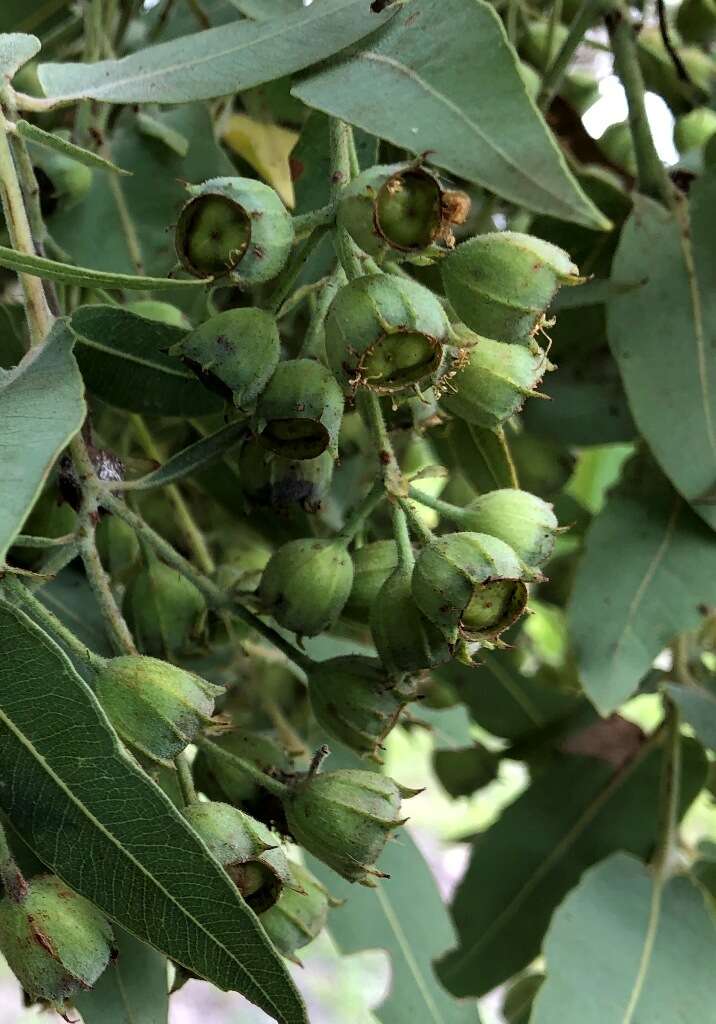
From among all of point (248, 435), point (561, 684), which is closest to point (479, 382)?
point (248, 435)

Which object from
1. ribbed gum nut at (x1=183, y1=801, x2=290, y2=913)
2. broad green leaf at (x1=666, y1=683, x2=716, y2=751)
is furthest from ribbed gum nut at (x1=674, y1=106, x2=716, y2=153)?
ribbed gum nut at (x1=183, y1=801, x2=290, y2=913)

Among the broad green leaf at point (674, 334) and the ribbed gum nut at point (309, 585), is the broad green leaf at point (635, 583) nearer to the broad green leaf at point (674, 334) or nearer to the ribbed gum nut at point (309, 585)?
the broad green leaf at point (674, 334)

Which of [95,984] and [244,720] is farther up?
[95,984]

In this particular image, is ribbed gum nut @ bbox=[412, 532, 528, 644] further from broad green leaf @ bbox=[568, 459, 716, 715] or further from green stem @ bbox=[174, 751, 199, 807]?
broad green leaf @ bbox=[568, 459, 716, 715]

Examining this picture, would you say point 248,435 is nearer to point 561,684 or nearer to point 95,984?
point 95,984

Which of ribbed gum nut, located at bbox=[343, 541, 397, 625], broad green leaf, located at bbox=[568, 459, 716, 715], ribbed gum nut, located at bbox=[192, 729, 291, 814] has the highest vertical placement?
ribbed gum nut, located at bbox=[343, 541, 397, 625]

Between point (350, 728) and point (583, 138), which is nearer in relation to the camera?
point (350, 728)
